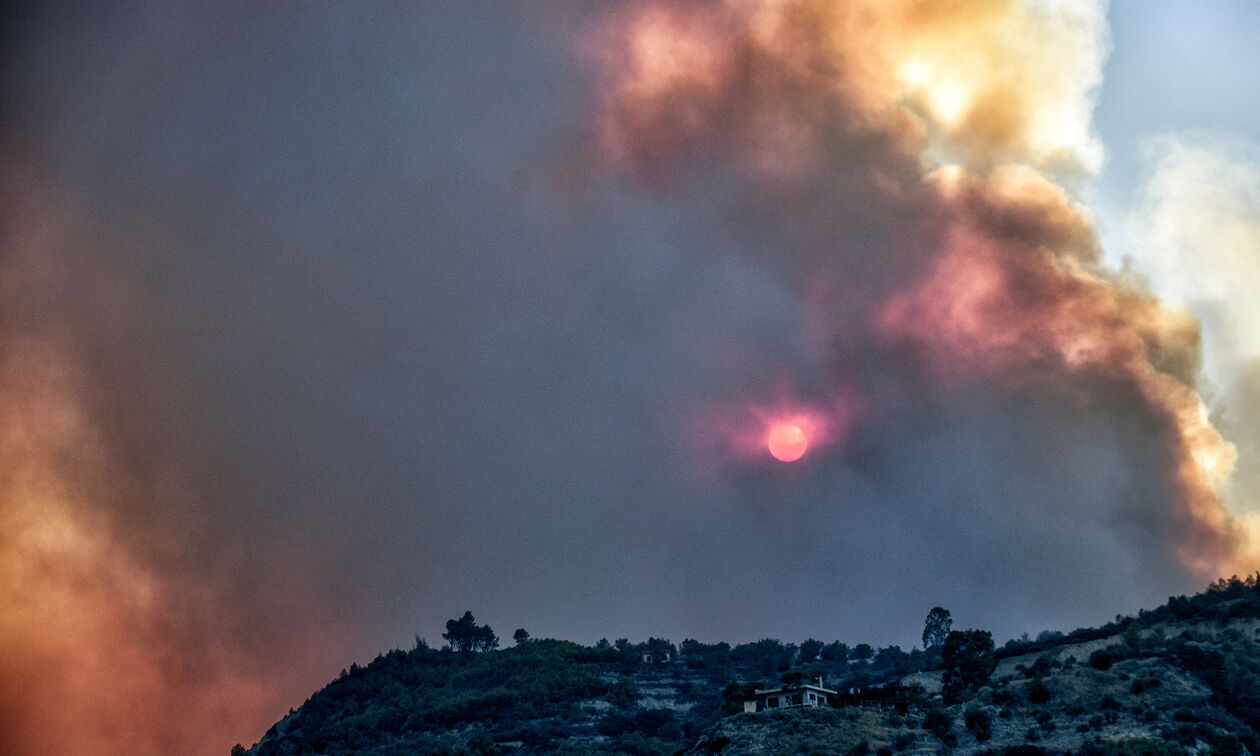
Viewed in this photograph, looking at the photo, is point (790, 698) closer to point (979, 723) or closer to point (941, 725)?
point (941, 725)

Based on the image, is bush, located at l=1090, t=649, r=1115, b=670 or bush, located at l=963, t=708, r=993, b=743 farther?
bush, located at l=1090, t=649, r=1115, b=670

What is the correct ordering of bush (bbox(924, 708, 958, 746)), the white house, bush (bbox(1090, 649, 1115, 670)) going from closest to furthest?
bush (bbox(924, 708, 958, 746)), bush (bbox(1090, 649, 1115, 670)), the white house

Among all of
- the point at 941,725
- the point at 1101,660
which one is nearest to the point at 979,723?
the point at 941,725

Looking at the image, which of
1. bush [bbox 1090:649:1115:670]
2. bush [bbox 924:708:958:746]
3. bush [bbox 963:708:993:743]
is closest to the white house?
bush [bbox 924:708:958:746]

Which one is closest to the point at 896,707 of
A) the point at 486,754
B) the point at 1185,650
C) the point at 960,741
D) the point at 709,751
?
the point at 960,741

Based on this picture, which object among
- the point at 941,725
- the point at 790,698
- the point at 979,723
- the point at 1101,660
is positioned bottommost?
the point at 979,723

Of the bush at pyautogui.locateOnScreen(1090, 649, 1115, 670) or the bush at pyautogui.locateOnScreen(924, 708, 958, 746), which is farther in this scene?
the bush at pyautogui.locateOnScreen(1090, 649, 1115, 670)

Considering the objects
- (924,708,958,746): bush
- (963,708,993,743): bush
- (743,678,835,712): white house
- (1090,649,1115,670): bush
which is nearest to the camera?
(963,708,993,743): bush

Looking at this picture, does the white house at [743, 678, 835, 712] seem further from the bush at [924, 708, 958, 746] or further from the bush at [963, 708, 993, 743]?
the bush at [963, 708, 993, 743]

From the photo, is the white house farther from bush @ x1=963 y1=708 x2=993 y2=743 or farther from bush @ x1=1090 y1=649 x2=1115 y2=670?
bush @ x1=1090 y1=649 x2=1115 y2=670

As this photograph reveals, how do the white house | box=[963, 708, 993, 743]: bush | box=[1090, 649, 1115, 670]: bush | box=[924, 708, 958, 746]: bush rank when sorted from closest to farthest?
box=[963, 708, 993, 743]: bush, box=[924, 708, 958, 746]: bush, box=[1090, 649, 1115, 670]: bush, the white house

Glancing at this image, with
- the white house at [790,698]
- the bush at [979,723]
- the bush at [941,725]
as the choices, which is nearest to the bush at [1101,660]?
the bush at [979,723]

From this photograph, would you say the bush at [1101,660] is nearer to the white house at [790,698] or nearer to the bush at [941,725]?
the bush at [941,725]

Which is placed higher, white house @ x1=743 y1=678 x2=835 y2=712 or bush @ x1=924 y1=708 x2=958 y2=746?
white house @ x1=743 y1=678 x2=835 y2=712
